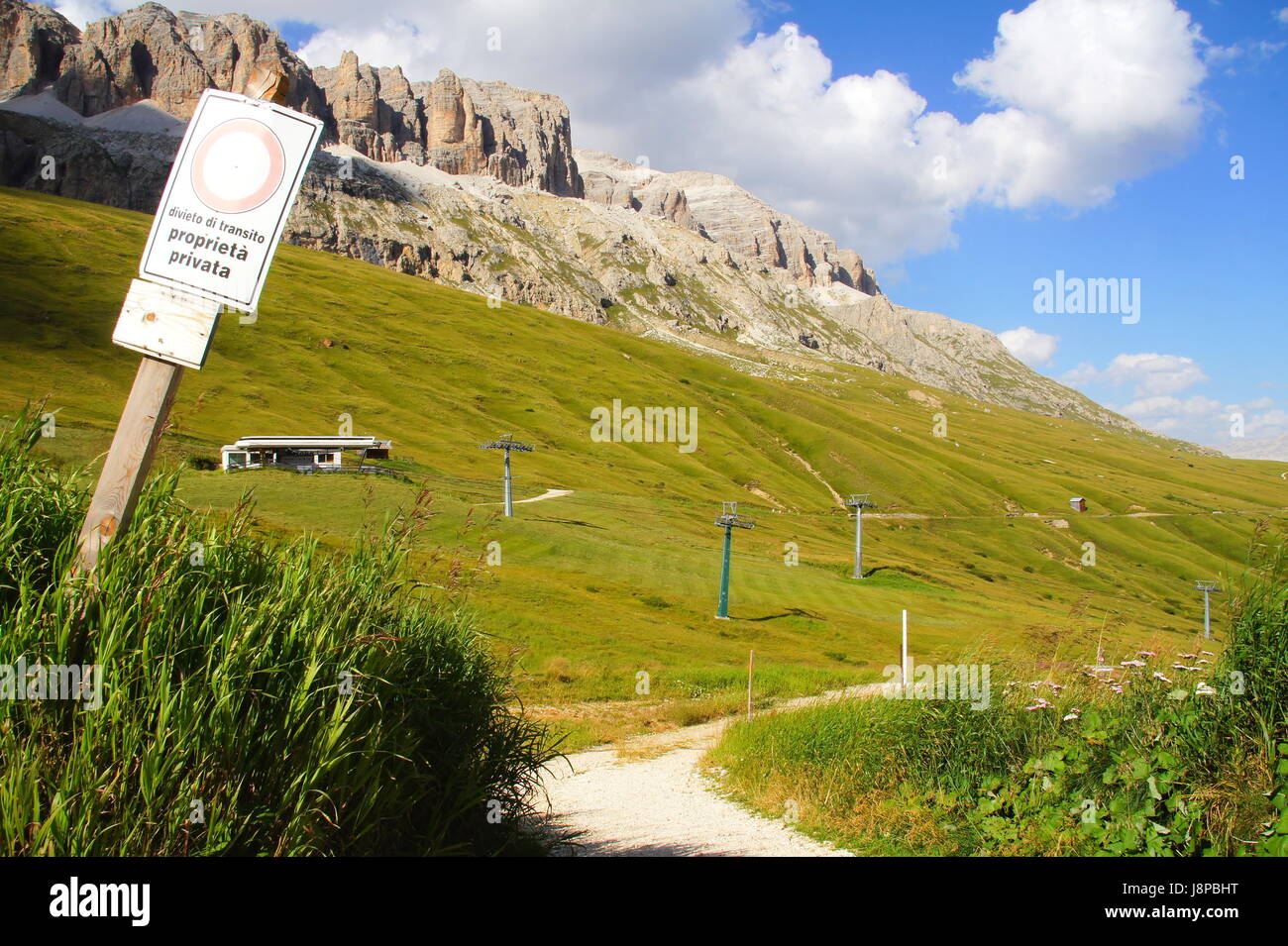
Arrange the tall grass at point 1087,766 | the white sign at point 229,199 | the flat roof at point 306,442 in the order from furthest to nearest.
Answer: the flat roof at point 306,442 < the tall grass at point 1087,766 < the white sign at point 229,199

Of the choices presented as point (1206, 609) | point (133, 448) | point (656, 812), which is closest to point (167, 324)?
point (133, 448)

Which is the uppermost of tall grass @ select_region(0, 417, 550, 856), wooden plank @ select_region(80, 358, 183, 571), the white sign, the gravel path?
the white sign

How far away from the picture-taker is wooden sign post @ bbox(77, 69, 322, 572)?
17.4ft

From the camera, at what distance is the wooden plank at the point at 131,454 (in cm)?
538

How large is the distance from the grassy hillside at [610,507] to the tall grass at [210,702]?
1.02 m

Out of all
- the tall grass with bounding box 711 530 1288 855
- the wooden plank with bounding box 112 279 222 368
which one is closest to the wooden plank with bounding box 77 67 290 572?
the wooden plank with bounding box 112 279 222 368

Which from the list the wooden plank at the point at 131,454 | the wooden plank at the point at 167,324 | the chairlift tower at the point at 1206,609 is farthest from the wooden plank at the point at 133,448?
the chairlift tower at the point at 1206,609

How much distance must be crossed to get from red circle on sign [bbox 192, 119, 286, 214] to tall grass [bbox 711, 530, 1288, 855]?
9662 millimetres

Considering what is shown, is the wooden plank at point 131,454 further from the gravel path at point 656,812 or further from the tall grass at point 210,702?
the gravel path at point 656,812

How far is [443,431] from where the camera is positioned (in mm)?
133750

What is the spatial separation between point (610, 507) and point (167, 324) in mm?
92714

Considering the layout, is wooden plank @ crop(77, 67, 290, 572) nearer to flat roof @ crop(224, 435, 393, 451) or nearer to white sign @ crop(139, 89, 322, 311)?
white sign @ crop(139, 89, 322, 311)
